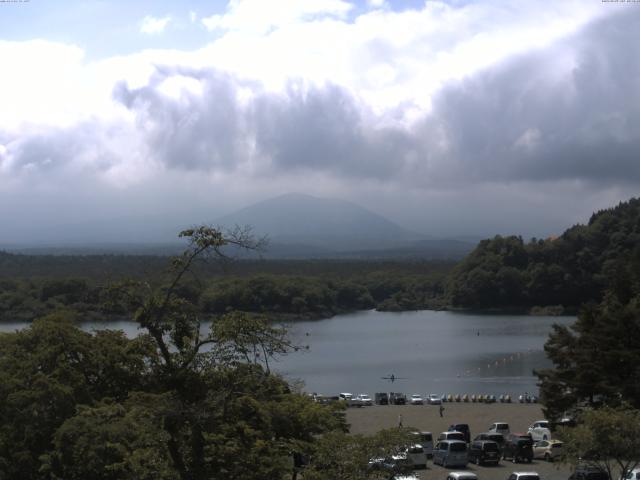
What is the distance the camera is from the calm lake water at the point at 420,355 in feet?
123

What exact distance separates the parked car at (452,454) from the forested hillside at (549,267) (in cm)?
5907

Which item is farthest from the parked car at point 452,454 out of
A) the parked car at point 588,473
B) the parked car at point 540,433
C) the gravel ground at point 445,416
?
the parked car at point 588,473

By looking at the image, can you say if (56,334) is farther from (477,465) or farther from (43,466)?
(477,465)

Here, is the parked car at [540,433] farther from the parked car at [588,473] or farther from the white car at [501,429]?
the parked car at [588,473]

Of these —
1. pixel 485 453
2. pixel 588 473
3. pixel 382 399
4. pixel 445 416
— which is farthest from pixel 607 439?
pixel 382 399

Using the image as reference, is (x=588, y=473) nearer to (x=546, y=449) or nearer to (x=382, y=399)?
(x=546, y=449)

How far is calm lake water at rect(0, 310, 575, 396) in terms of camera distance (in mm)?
37406

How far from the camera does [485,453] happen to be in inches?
645

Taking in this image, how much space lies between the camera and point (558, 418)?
1941cm

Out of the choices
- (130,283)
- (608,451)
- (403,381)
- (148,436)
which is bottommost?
(403,381)

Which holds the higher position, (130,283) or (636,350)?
(130,283)

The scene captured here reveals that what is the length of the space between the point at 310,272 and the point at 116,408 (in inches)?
3581

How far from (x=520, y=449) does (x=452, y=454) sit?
158 cm

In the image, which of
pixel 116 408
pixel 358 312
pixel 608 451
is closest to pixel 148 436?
pixel 116 408
